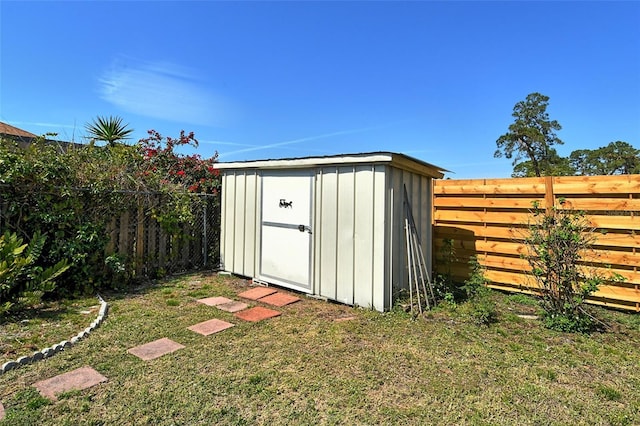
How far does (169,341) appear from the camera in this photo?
3152 mm

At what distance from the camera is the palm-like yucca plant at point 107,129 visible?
8281mm

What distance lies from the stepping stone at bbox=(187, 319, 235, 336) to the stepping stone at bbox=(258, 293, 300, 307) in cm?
90

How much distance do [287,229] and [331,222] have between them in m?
0.88

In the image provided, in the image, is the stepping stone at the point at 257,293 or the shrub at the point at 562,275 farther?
the stepping stone at the point at 257,293

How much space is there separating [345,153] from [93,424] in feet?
11.7

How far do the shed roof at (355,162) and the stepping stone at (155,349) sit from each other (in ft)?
9.27

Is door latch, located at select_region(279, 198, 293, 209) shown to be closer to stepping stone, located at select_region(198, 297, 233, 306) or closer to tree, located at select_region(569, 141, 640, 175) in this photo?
stepping stone, located at select_region(198, 297, 233, 306)

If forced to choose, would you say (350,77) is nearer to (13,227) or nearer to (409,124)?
(409,124)

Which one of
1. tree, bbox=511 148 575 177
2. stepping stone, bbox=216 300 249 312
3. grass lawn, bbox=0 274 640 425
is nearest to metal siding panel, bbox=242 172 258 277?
stepping stone, bbox=216 300 249 312

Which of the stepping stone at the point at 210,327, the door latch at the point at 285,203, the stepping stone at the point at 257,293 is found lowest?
the stepping stone at the point at 210,327

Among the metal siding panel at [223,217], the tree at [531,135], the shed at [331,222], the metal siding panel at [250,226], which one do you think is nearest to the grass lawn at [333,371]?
the shed at [331,222]

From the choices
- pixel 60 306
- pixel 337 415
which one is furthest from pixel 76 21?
pixel 337 415

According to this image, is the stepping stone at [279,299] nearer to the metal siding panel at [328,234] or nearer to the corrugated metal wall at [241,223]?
the metal siding panel at [328,234]

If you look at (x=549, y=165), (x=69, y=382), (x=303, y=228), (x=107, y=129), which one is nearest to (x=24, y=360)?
(x=69, y=382)
